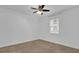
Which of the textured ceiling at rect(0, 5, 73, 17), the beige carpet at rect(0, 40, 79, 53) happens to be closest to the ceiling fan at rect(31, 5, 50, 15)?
the textured ceiling at rect(0, 5, 73, 17)

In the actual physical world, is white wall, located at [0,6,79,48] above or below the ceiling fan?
below

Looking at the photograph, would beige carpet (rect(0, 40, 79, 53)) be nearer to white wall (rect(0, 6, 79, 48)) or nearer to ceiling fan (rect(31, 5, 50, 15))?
white wall (rect(0, 6, 79, 48))

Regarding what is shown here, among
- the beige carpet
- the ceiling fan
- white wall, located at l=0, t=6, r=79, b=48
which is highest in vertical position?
the ceiling fan

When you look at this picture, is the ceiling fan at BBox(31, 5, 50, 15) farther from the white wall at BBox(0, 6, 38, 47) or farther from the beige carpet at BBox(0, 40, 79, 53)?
the beige carpet at BBox(0, 40, 79, 53)

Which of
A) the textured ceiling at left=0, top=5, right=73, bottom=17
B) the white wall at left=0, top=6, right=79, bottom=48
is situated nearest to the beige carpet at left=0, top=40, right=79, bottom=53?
the white wall at left=0, top=6, right=79, bottom=48

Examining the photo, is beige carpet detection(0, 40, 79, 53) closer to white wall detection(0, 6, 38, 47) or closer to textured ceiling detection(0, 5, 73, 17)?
white wall detection(0, 6, 38, 47)

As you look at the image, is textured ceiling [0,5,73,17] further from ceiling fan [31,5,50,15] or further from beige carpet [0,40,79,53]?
beige carpet [0,40,79,53]

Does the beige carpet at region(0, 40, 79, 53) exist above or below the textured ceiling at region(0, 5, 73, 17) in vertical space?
below

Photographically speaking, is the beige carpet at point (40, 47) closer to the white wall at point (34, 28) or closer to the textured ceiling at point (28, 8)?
the white wall at point (34, 28)

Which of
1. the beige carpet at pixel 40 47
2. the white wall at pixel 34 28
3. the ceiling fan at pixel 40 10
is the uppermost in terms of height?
the ceiling fan at pixel 40 10

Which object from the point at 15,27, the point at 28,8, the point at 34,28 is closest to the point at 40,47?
the point at 34,28

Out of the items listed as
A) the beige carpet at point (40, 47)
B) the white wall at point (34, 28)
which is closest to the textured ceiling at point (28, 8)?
the white wall at point (34, 28)
